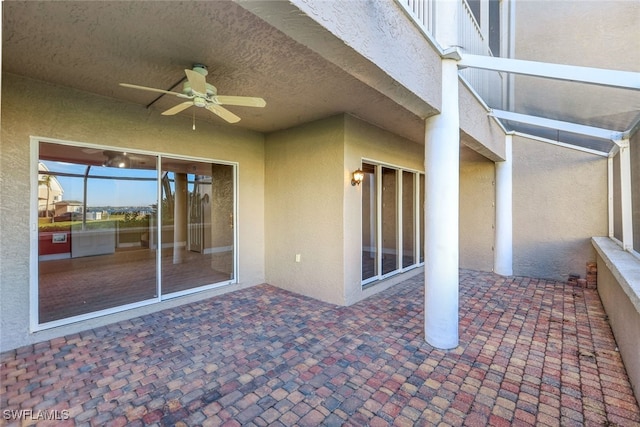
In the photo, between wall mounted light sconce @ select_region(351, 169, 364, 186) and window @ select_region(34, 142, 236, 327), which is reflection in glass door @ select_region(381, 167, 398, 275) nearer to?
wall mounted light sconce @ select_region(351, 169, 364, 186)

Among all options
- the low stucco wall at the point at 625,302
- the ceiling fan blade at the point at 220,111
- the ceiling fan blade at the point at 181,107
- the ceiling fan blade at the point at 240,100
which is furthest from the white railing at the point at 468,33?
the ceiling fan blade at the point at 181,107

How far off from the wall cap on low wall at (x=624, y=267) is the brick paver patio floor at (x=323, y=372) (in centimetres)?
87

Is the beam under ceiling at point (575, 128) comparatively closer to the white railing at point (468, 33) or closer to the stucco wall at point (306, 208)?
the white railing at point (468, 33)

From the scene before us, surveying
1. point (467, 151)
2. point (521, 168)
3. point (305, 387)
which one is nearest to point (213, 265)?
point (305, 387)

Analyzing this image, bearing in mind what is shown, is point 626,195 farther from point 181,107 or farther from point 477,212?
point 181,107

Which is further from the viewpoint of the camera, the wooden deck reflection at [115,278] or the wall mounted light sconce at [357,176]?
the wall mounted light sconce at [357,176]

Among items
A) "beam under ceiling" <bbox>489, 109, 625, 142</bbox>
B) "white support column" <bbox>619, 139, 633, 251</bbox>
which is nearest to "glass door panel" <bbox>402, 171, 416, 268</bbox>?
"beam under ceiling" <bbox>489, 109, 625, 142</bbox>

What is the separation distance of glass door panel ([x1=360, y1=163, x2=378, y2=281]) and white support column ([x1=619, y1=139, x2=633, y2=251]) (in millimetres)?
3676

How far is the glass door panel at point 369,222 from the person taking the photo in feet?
17.3

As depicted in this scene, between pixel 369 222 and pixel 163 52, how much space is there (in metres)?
3.97

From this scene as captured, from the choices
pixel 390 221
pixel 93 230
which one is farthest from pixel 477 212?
pixel 93 230

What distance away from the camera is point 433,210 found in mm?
3486

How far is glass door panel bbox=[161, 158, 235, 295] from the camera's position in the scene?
5375 mm

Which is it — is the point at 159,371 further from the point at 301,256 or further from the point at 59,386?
the point at 301,256
